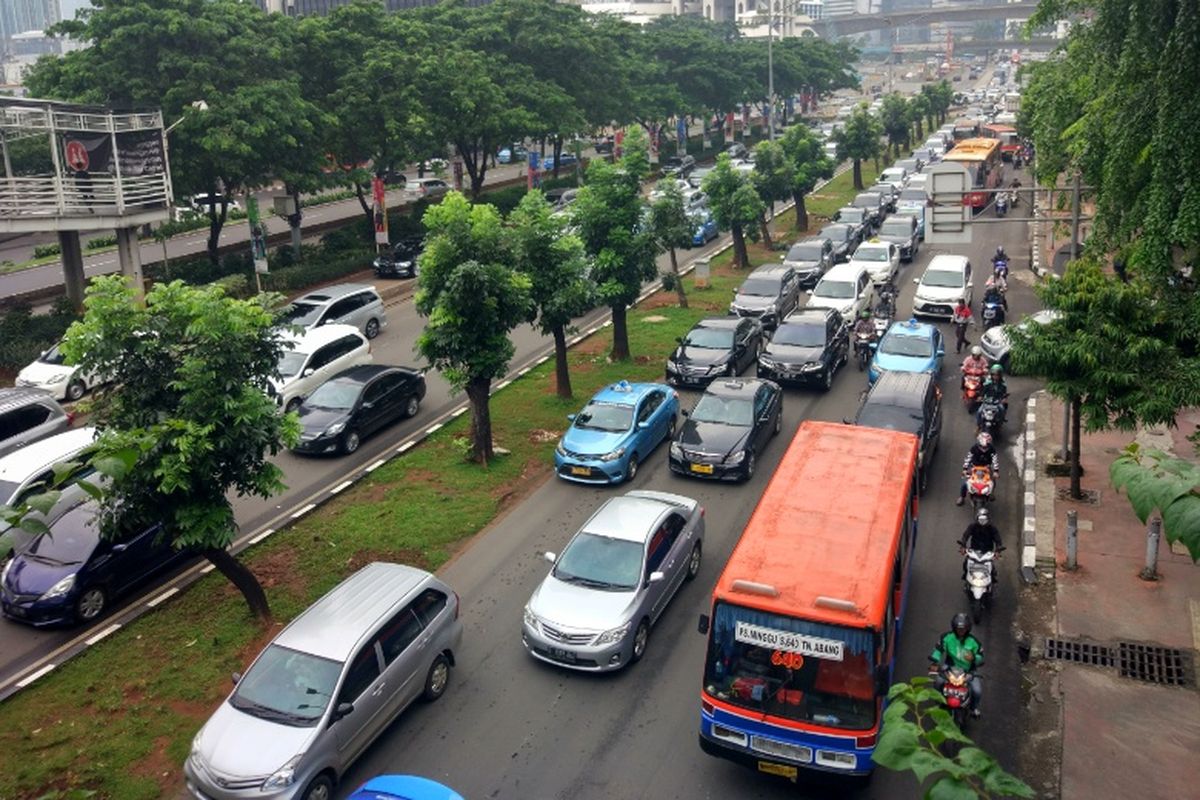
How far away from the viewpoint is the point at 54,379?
24.0 m

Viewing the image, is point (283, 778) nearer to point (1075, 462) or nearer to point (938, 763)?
point (938, 763)

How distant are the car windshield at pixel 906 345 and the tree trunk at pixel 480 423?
9046mm

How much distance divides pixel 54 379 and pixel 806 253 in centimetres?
2294

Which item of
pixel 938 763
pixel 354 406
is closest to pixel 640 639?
pixel 938 763

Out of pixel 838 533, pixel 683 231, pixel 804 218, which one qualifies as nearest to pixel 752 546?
pixel 838 533

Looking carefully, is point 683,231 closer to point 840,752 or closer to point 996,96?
point 840,752

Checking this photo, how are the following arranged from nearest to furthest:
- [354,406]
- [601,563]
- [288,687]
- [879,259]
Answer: [288,687], [601,563], [354,406], [879,259]

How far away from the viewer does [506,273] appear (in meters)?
18.5

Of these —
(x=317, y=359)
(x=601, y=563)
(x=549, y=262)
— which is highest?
(x=549, y=262)

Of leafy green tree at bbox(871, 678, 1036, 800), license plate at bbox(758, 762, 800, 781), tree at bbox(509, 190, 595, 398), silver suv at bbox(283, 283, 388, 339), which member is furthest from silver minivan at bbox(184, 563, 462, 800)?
silver suv at bbox(283, 283, 388, 339)

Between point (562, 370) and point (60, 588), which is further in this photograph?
point (562, 370)

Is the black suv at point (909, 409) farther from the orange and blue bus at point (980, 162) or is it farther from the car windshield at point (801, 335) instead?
the orange and blue bus at point (980, 162)

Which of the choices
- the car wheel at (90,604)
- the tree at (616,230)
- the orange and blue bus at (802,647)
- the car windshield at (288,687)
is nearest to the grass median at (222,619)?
the car wheel at (90,604)

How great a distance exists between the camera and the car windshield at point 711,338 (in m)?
23.9
